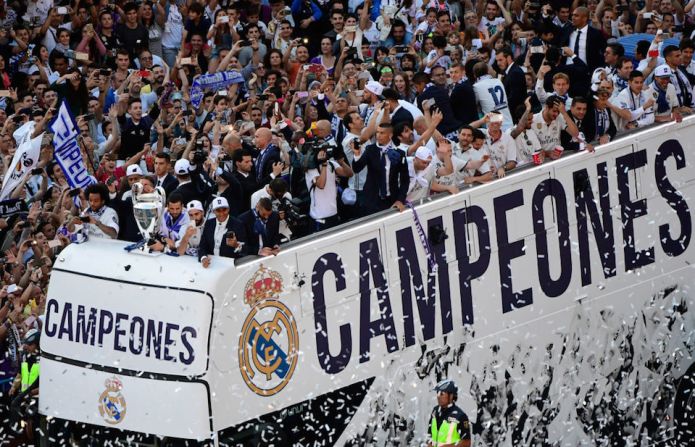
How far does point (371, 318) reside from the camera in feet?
45.2

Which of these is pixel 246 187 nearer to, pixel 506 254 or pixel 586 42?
pixel 506 254

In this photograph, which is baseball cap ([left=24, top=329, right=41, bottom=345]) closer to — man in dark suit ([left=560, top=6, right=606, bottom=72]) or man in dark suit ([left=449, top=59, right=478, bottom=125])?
man in dark suit ([left=449, top=59, right=478, bottom=125])

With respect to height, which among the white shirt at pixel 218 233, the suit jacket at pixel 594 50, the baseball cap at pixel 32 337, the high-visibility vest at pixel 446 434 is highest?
the white shirt at pixel 218 233

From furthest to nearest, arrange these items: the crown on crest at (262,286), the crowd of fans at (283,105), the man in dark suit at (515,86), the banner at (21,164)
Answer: the man in dark suit at (515,86) → the banner at (21,164) → the crowd of fans at (283,105) → the crown on crest at (262,286)

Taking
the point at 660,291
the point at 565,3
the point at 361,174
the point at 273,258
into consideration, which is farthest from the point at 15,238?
the point at 565,3

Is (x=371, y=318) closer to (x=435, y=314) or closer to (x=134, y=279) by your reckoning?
(x=435, y=314)

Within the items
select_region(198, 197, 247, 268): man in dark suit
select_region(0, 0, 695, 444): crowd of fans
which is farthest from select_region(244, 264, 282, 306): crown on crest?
select_region(198, 197, 247, 268): man in dark suit

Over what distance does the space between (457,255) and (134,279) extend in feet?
8.82

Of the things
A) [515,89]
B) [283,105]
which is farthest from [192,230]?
[515,89]

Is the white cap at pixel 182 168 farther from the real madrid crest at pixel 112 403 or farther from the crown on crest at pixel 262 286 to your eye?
the real madrid crest at pixel 112 403

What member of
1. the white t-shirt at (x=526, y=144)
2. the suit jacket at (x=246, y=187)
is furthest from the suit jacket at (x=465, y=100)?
the suit jacket at (x=246, y=187)

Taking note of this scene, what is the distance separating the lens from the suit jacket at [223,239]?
13.8 m

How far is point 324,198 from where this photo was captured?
15.4m

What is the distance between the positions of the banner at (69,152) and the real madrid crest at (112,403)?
13.1 ft
